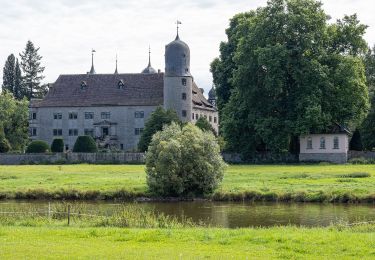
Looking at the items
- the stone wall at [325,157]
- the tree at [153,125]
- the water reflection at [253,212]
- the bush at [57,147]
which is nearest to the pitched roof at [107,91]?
the bush at [57,147]

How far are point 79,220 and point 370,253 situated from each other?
39.7 feet

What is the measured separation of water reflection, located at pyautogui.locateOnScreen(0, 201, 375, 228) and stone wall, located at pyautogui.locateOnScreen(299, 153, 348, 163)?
33432mm

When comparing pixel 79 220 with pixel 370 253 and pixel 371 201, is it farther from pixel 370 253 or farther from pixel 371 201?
pixel 371 201

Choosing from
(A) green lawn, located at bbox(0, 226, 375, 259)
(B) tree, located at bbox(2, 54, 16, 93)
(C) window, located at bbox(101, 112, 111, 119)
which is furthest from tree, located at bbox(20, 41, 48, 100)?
(A) green lawn, located at bbox(0, 226, 375, 259)

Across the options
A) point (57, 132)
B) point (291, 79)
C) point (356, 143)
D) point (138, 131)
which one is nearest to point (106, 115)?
point (138, 131)

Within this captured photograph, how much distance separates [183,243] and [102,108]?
7420 cm

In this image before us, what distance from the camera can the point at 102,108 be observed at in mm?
92062

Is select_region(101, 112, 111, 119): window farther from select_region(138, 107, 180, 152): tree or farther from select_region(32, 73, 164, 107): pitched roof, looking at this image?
select_region(138, 107, 180, 152): tree

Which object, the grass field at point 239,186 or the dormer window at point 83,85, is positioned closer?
the grass field at point 239,186

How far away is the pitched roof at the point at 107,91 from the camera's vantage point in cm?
9131

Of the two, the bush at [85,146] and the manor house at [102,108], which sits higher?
the manor house at [102,108]

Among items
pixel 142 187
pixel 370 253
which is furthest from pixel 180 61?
pixel 370 253

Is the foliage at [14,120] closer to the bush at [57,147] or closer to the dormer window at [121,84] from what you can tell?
the dormer window at [121,84]

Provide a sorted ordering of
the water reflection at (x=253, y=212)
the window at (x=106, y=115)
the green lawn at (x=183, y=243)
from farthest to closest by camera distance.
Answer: the window at (x=106, y=115) < the water reflection at (x=253, y=212) < the green lawn at (x=183, y=243)
